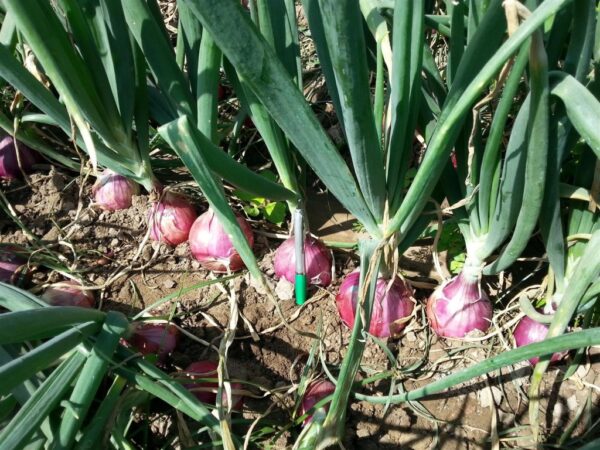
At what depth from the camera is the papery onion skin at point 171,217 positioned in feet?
4.88

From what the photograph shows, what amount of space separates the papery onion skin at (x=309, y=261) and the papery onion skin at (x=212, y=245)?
3.8 inches

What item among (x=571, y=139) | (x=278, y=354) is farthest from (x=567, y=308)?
(x=278, y=354)

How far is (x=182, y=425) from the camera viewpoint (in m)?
1.10

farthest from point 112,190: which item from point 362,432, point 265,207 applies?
point 362,432

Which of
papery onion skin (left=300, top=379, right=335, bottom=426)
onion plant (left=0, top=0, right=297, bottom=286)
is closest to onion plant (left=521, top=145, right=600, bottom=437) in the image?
papery onion skin (left=300, top=379, right=335, bottom=426)

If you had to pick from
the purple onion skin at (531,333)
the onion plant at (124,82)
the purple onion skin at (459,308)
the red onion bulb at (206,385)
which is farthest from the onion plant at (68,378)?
the purple onion skin at (531,333)

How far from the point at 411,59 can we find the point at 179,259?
31.7 inches

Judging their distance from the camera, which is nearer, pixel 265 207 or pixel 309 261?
pixel 309 261

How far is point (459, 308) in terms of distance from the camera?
126 cm

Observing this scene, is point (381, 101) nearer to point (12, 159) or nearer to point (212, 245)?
point (212, 245)

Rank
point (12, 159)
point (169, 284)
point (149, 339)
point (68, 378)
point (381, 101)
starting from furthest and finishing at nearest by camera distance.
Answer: point (12, 159), point (169, 284), point (149, 339), point (381, 101), point (68, 378)

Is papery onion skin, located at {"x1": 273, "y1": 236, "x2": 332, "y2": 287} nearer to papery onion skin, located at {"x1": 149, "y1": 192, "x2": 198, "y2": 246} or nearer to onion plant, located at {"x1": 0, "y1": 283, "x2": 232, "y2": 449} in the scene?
papery onion skin, located at {"x1": 149, "y1": 192, "x2": 198, "y2": 246}

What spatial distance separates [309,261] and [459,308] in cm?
35

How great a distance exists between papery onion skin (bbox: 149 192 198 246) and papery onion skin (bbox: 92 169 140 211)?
11 cm
